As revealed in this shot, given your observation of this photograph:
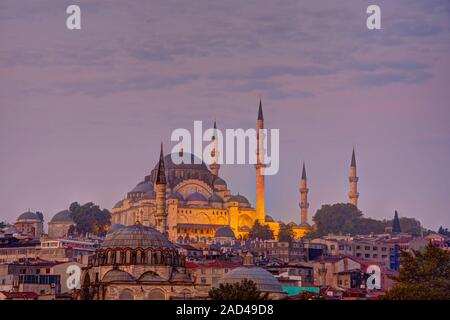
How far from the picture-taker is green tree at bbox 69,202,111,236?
81.1 m

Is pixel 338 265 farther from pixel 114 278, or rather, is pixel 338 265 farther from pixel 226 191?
pixel 226 191

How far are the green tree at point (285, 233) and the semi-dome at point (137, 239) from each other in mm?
29322

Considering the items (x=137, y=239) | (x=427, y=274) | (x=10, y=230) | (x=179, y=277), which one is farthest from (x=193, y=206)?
(x=427, y=274)

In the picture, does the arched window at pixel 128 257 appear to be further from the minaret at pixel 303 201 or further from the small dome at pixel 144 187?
the small dome at pixel 144 187

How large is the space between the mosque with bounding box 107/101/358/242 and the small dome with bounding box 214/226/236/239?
337 mm

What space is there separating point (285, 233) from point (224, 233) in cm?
330

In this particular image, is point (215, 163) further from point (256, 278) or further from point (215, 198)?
point (256, 278)

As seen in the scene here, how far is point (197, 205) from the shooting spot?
84.1 metres

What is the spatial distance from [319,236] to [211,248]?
13.1 m

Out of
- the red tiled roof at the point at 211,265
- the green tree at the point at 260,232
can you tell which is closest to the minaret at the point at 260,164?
the green tree at the point at 260,232

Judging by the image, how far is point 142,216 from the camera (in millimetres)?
79812
